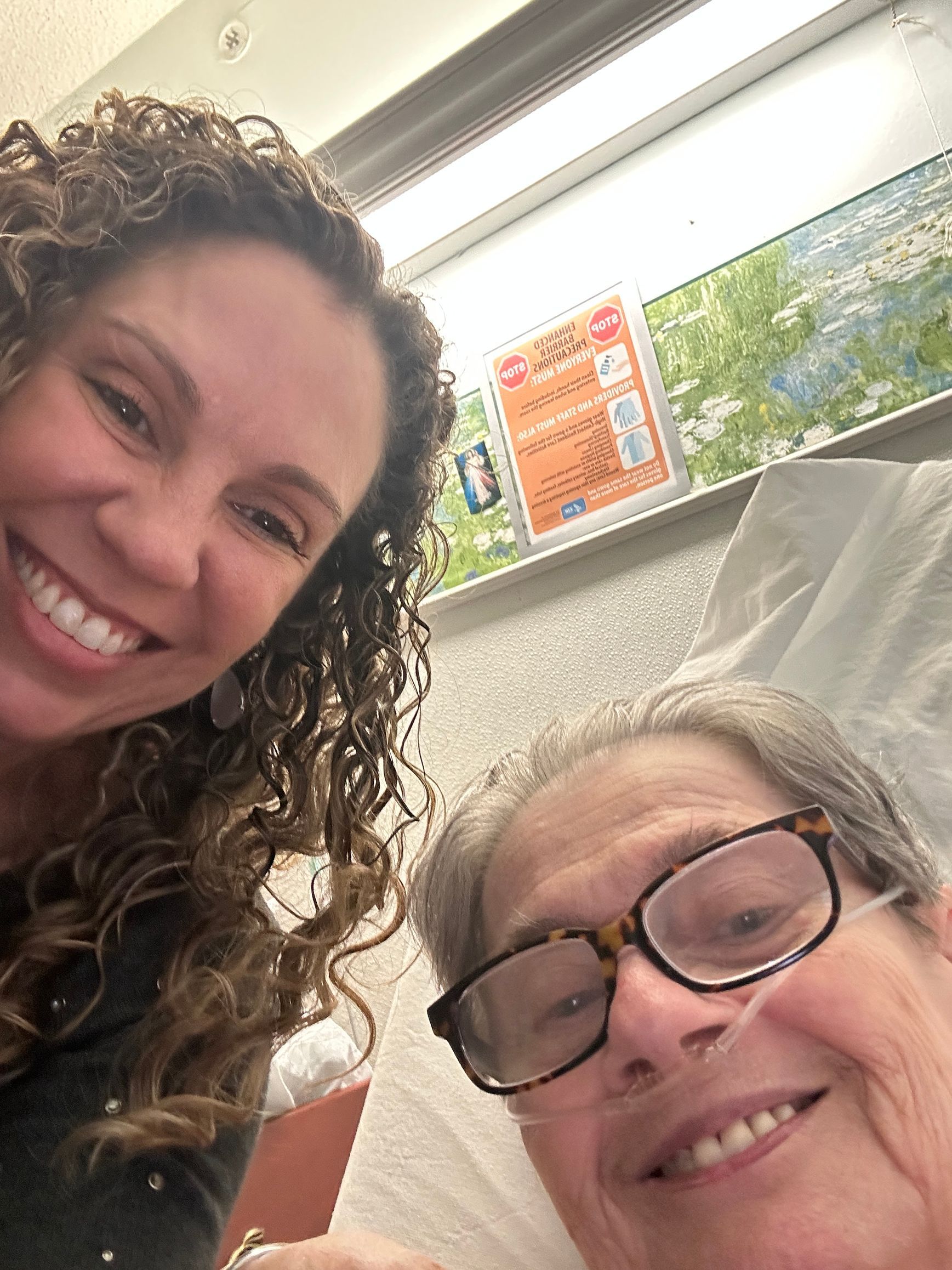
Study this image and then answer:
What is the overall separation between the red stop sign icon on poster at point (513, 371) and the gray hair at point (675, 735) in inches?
31.3

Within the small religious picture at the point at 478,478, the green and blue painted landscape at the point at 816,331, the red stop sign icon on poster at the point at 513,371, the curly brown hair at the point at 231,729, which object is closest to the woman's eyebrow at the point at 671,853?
the curly brown hair at the point at 231,729

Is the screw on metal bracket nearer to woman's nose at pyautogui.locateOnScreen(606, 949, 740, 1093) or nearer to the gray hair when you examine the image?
the gray hair

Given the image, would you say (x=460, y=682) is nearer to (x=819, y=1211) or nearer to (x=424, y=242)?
(x=424, y=242)

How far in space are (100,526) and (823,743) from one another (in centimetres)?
64

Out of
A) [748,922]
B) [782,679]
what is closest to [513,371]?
[782,679]

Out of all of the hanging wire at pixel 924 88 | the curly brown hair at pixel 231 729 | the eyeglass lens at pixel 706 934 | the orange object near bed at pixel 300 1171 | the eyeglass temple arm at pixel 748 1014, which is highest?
the hanging wire at pixel 924 88

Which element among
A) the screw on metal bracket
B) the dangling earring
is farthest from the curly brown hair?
the screw on metal bracket

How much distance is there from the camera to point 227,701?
3.18ft

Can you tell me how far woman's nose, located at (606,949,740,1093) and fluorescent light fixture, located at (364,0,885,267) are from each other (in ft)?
4.04

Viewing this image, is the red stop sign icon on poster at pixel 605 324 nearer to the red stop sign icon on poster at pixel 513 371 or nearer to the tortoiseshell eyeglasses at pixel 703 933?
the red stop sign icon on poster at pixel 513 371

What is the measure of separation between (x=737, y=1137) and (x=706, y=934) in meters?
0.14

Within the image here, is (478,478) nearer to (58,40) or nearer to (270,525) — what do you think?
(270,525)

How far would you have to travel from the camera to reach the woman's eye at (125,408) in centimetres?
69

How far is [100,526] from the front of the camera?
2.13ft
